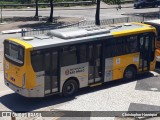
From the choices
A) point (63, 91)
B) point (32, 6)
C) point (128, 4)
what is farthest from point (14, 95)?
point (128, 4)

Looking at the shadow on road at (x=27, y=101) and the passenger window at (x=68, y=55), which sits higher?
the passenger window at (x=68, y=55)

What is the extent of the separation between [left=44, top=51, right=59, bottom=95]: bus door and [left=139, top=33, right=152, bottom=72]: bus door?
5.47m

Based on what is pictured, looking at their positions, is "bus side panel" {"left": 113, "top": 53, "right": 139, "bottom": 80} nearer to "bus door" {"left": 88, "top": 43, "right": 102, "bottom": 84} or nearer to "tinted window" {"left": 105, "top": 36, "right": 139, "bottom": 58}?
"tinted window" {"left": 105, "top": 36, "right": 139, "bottom": 58}

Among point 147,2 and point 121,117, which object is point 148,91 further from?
point 147,2

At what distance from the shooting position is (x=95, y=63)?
17.2m

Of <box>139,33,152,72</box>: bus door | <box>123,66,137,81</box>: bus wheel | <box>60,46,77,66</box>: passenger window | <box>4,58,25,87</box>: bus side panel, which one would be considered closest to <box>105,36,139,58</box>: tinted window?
<box>139,33,152,72</box>: bus door

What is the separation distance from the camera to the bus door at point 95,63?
1698cm

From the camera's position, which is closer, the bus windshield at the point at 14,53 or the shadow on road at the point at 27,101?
the bus windshield at the point at 14,53

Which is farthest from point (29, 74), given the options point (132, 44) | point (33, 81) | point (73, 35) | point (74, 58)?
point (132, 44)

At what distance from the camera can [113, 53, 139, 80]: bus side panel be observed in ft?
59.6

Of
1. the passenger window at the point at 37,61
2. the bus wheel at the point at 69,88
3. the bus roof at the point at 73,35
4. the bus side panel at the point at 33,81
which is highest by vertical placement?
the bus roof at the point at 73,35

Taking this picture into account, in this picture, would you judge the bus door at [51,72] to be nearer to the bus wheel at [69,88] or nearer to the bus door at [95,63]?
the bus wheel at [69,88]

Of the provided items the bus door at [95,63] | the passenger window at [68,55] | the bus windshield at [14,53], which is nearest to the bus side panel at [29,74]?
the bus windshield at [14,53]

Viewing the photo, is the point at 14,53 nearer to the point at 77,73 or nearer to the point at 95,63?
the point at 77,73
